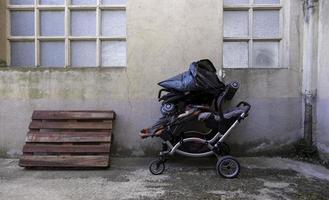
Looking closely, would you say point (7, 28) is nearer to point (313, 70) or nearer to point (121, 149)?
point (121, 149)

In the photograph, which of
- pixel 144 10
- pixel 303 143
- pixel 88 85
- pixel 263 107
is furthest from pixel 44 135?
pixel 303 143

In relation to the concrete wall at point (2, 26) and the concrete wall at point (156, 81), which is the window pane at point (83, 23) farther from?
the concrete wall at point (2, 26)

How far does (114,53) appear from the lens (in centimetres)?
689

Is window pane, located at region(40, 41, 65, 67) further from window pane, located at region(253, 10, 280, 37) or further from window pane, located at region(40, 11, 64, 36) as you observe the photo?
window pane, located at region(253, 10, 280, 37)

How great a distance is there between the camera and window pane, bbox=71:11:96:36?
6.91 m

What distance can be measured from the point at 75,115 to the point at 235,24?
115 inches

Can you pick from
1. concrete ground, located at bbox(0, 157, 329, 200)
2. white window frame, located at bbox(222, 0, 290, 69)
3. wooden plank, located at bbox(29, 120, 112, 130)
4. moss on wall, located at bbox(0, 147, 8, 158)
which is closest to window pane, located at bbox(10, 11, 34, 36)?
wooden plank, located at bbox(29, 120, 112, 130)

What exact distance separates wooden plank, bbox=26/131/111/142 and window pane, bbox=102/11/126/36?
Result: 66.0 inches

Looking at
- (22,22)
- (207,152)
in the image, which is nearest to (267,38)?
(207,152)

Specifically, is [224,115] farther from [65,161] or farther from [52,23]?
[52,23]

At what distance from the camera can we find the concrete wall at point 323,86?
20.5ft

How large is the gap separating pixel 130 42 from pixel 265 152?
108 inches

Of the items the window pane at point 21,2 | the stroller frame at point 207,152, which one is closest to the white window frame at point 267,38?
the stroller frame at point 207,152

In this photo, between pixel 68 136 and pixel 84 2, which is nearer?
pixel 68 136
